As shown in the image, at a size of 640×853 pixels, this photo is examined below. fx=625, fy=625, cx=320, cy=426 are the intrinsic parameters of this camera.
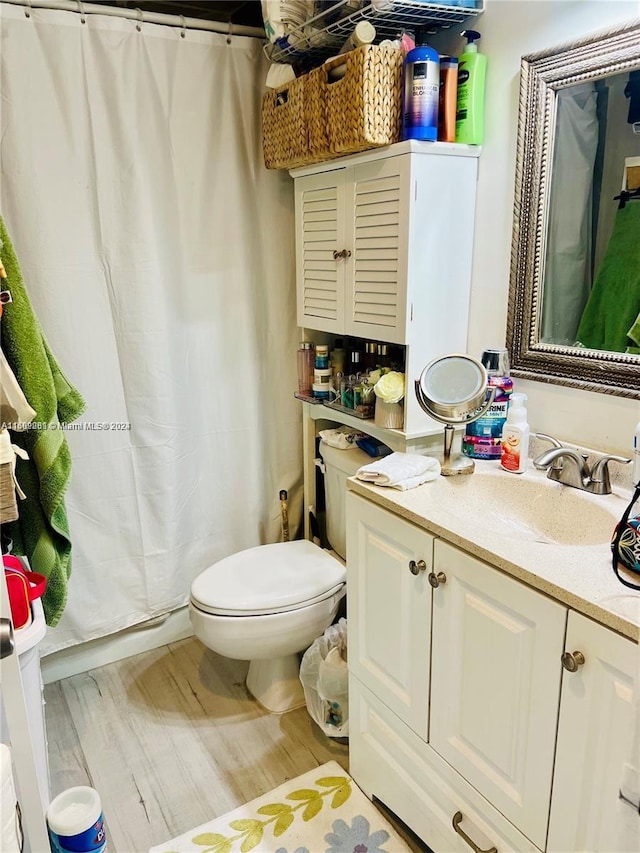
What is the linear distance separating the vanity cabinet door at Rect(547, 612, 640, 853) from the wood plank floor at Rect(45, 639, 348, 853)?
0.86m

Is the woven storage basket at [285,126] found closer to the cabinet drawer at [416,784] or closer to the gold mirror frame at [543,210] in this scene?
the gold mirror frame at [543,210]

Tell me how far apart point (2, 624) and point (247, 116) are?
5.64ft

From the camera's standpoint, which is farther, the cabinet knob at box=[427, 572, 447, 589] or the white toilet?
the white toilet

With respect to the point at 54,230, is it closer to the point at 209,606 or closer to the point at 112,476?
the point at 112,476

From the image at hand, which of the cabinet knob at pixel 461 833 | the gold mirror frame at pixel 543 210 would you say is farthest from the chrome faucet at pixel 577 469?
the cabinet knob at pixel 461 833

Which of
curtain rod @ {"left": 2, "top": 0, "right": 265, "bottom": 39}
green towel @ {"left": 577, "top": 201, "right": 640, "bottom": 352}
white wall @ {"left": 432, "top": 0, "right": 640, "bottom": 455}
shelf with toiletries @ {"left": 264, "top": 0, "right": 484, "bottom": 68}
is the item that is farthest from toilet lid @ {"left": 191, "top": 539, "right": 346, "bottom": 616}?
curtain rod @ {"left": 2, "top": 0, "right": 265, "bottom": 39}

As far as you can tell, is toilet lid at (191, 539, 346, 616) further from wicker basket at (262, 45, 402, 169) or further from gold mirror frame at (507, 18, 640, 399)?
wicker basket at (262, 45, 402, 169)

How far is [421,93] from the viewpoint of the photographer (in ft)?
4.86

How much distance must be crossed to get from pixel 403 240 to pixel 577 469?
0.69 m

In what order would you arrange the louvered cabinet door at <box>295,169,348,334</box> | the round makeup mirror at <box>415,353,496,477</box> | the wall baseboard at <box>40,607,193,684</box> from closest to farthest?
the round makeup mirror at <box>415,353,496,477</box> → the louvered cabinet door at <box>295,169,348,334</box> → the wall baseboard at <box>40,607,193,684</box>

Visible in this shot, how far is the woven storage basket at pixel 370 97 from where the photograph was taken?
4.83 feet

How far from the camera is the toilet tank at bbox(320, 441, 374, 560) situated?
1940 millimetres

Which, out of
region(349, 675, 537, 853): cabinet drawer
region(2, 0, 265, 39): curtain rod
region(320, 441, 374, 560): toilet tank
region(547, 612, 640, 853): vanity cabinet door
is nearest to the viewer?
region(547, 612, 640, 853): vanity cabinet door

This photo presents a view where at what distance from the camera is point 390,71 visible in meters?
1.50
